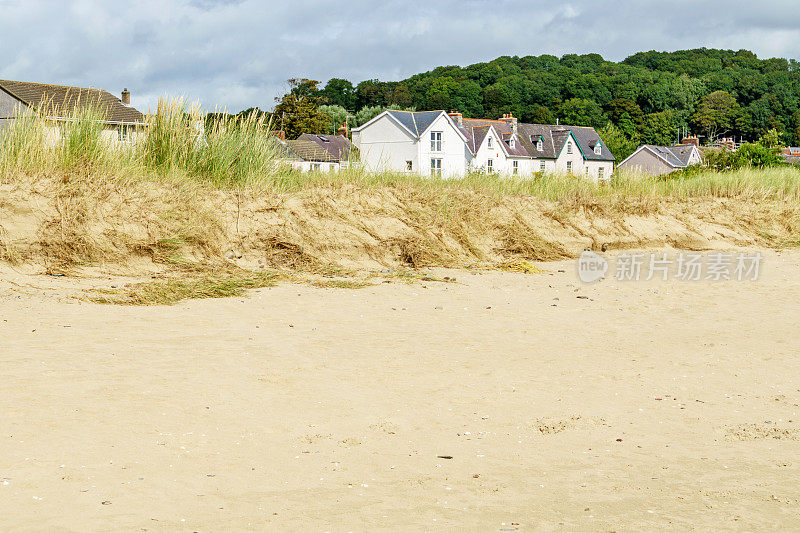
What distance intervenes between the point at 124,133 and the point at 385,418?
29.6 feet

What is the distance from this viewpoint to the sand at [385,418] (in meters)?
4.13

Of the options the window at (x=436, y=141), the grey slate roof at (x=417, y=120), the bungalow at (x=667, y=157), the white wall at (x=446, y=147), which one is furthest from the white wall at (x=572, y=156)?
the grey slate roof at (x=417, y=120)

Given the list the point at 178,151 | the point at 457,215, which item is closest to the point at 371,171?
the point at 457,215

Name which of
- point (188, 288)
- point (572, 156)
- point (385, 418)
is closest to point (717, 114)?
point (572, 156)

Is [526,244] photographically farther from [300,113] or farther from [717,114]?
[717,114]

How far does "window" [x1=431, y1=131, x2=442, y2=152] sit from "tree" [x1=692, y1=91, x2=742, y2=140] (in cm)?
8502

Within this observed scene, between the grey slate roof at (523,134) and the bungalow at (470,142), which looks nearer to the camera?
the bungalow at (470,142)

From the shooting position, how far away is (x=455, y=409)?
5.95 metres

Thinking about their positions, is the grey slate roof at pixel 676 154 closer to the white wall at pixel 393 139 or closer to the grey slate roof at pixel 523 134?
the grey slate roof at pixel 523 134

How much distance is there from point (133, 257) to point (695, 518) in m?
8.64

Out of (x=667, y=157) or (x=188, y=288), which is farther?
(x=667, y=157)

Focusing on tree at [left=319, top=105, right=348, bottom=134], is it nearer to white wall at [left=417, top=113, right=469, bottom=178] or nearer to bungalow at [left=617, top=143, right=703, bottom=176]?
white wall at [left=417, top=113, right=469, bottom=178]

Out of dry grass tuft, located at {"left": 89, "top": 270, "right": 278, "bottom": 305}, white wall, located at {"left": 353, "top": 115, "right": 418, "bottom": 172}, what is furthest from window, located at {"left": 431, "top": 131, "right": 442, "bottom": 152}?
dry grass tuft, located at {"left": 89, "top": 270, "right": 278, "bottom": 305}

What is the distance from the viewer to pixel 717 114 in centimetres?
13212
